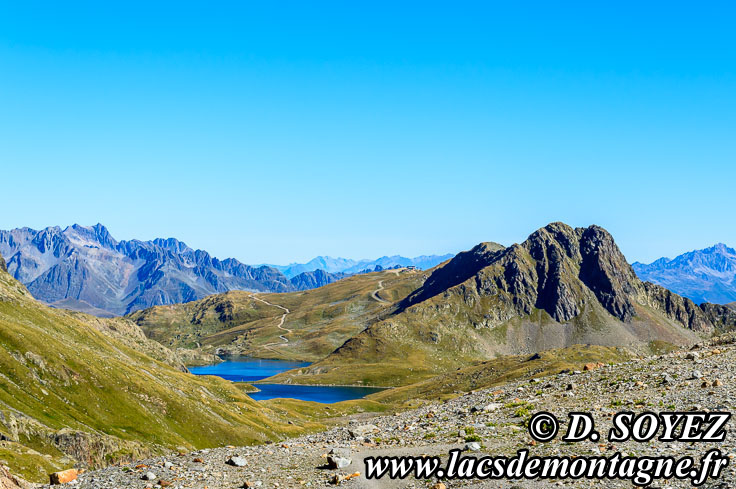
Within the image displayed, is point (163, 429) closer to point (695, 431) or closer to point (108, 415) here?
point (108, 415)

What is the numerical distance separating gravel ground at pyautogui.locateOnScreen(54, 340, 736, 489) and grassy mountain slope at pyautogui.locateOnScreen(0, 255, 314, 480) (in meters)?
23.1

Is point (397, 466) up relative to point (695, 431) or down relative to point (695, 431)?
down

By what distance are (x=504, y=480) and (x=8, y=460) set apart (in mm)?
46931

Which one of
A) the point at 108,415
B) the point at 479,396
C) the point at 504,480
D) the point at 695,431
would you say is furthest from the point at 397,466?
the point at 108,415

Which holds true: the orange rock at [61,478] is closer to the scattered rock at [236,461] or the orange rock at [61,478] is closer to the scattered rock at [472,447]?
the scattered rock at [236,461]

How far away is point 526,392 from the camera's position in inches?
2330

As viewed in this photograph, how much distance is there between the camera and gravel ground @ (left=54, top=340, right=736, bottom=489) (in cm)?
3359

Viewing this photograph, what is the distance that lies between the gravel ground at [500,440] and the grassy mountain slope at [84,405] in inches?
910

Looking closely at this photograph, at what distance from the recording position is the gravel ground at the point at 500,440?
33.6 metres

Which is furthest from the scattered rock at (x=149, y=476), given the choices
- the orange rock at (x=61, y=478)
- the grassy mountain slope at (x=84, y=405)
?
the grassy mountain slope at (x=84, y=405)

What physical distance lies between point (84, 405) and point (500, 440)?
249 feet

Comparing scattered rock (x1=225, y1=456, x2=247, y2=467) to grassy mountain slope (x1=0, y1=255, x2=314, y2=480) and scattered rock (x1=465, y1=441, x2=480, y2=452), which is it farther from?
grassy mountain slope (x1=0, y1=255, x2=314, y2=480)

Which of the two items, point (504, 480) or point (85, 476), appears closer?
point (504, 480)

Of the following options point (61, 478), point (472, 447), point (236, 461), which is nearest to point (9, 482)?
point (61, 478)
